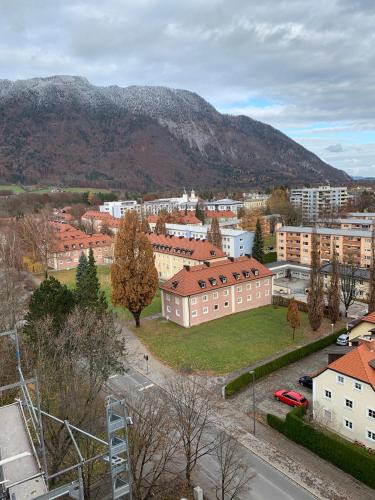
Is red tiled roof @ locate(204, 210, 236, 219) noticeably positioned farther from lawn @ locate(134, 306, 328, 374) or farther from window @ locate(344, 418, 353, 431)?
window @ locate(344, 418, 353, 431)

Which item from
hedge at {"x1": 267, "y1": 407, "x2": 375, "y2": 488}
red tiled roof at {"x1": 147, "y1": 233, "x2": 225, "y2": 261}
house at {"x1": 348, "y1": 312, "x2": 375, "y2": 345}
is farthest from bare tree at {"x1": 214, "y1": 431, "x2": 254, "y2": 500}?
red tiled roof at {"x1": 147, "y1": 233, "x2": 225, "y2": 261}

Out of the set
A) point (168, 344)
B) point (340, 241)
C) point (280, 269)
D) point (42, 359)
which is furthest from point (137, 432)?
point (340, 241)

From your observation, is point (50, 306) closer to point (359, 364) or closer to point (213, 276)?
point (213, 276)

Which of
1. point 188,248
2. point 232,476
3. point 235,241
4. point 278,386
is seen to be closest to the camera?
point 232,476

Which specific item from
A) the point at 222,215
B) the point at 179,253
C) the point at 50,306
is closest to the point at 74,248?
the point at 179,253

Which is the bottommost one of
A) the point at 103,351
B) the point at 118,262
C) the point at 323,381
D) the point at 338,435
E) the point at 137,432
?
the point at 338,435

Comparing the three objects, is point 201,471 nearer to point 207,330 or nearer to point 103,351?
point 103,351
